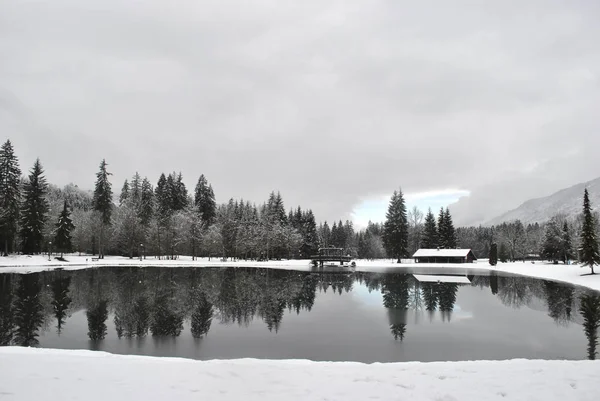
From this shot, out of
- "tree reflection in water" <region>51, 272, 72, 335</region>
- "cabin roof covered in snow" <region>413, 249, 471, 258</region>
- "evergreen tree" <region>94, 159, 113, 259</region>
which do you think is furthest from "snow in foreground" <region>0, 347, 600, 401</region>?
"cabin roof covered in snow" <region>413, 249, 471, 258</region>

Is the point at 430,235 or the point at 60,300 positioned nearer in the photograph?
the point at 60,300

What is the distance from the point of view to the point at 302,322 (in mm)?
20094

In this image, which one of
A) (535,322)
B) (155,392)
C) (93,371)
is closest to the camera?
(155,392)

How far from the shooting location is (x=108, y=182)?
3194 inches

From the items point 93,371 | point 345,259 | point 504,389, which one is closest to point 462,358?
point 504,389

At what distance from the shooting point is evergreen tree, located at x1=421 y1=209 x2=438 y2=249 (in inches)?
3659

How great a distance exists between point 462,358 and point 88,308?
2206cm

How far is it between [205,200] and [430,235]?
59240mm

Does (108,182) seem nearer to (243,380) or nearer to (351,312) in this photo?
(351,312)

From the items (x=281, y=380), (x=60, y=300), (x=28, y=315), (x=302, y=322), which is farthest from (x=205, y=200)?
(x=281, y=380)

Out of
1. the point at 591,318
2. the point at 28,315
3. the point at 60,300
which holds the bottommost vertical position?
the point at 591,318

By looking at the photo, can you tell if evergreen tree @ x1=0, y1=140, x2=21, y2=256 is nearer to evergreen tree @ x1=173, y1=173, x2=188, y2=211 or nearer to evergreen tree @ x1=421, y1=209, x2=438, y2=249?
evergreen tree @ x1=173, y1=173, x2=188, y2=211

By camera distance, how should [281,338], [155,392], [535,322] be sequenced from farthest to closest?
[535,322]
[281,338]
[155,392]

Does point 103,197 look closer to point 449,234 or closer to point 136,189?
point 136,189
